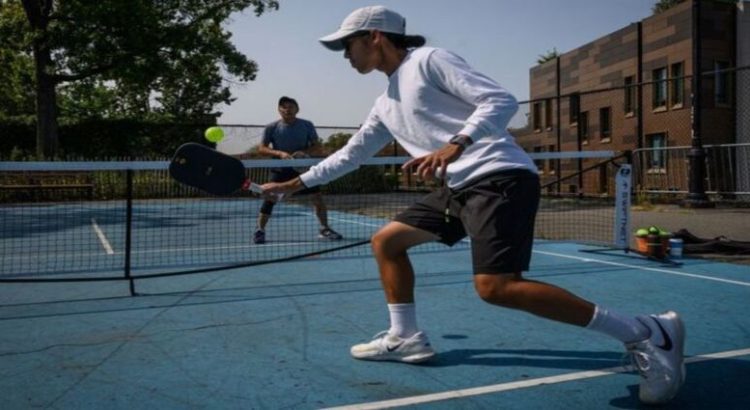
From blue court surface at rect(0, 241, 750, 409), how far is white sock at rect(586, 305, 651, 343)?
11.5 inches

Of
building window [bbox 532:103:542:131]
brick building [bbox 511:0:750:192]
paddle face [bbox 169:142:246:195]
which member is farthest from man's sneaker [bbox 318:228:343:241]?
building window [bbox 532:103:542:131]

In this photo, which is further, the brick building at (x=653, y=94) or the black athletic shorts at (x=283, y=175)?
the brick building at (x=653, y=94)

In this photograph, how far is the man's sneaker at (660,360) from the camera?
2.95m

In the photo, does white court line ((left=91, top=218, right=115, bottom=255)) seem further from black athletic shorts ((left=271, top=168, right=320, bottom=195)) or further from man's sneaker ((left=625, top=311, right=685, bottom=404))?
man's sneaker ((left=625, top=311, right=685, bottom=404))

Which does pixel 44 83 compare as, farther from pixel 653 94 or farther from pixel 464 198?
pixel 464 198

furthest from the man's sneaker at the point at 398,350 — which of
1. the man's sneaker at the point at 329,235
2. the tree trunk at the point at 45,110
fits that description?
the tree trunk at the point at 45,110

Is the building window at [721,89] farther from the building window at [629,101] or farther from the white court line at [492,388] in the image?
→ the white court line at [492,388]

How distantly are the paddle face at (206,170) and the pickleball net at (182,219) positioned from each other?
1152 mm

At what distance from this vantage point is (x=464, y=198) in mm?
3211

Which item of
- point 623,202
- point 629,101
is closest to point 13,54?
point 629,101

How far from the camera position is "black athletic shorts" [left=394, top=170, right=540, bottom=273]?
2975 mm

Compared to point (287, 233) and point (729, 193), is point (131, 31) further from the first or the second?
point (729, 193)

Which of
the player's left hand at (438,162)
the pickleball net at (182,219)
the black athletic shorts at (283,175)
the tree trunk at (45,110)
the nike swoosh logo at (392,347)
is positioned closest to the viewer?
the player's left hand at (438,162)

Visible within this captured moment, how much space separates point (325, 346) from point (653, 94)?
21.6 metres
